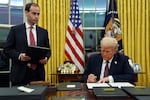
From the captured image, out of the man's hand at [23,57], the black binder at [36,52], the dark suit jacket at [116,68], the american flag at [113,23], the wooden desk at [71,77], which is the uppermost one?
the american flag at [113,23]

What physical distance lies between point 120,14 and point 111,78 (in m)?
3.22

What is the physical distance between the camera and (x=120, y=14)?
19.4 feet

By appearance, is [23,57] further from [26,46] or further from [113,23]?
[113,23]

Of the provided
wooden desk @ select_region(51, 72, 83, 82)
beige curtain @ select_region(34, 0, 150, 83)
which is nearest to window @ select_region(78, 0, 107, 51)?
beige curtain @ select_region(34, 0, 150, 83)

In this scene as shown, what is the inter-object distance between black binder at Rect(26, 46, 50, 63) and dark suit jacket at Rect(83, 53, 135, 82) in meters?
0.57

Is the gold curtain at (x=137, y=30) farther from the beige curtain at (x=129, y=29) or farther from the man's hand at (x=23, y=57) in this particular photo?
the man's hand at (x=23, y=57)

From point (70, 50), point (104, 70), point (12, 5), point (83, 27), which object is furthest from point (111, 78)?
point (12, 5)

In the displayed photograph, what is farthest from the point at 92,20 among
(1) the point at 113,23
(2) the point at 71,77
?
(2) the point at 71,77

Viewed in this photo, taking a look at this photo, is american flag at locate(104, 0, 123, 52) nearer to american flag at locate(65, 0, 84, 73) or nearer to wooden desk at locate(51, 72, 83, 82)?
american flag at locate(65, 0, 84, 73)

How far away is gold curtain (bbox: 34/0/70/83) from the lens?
5.79 meters

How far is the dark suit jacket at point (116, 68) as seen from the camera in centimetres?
307

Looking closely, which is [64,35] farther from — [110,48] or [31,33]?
[110,48]

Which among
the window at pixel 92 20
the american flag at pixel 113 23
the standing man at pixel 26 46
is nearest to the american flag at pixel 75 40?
the window at pixel 92 20

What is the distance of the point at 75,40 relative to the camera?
233 inches
